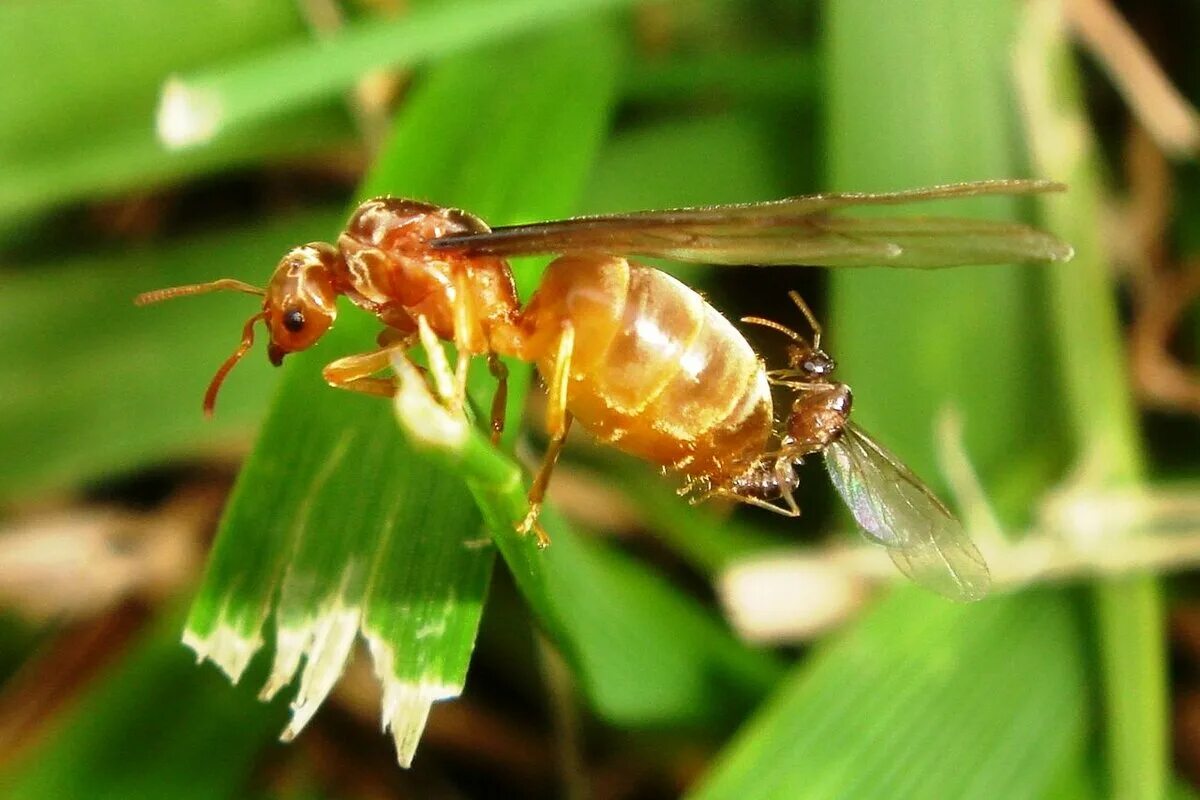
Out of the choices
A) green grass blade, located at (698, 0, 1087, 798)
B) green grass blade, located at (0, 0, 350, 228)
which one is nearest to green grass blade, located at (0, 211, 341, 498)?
green grass blade, located at (0, 0, 350, 228)

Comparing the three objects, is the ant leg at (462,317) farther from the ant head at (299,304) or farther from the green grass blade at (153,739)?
the green grass blade at (153,739)

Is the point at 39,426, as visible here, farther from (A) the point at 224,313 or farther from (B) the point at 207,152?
(B) the point at 207,152

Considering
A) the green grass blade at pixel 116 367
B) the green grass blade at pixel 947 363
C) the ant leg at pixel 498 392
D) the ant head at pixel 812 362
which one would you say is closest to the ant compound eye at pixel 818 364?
the ant head at pixel 812 362

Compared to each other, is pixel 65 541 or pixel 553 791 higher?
pixel 65 541

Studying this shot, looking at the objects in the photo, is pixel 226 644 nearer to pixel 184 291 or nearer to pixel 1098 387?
pixel 184 291

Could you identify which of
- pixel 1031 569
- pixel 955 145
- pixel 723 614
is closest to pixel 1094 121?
pixel 955 145
